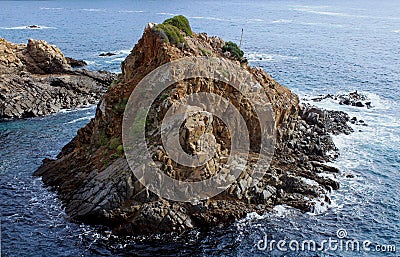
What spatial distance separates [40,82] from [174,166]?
41.9 m

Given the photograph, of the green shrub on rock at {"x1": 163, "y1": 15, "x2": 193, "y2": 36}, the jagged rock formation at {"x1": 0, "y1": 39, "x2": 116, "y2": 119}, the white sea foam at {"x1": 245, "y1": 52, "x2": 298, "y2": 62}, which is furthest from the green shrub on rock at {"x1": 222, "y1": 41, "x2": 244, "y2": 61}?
the white sea foam at {"x1": 245, "y1": 52, "x2": 298, "y2": 62}

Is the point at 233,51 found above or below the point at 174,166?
above

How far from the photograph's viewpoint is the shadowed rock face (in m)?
32.3

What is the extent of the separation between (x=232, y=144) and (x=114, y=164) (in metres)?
10.7

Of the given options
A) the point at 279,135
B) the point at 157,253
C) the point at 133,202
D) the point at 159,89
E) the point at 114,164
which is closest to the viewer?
the point at 157,253

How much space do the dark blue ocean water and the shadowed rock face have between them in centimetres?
119

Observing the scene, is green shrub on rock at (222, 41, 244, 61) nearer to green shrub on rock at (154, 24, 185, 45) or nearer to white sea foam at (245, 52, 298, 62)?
green shrub on rock at (154, 24, 185, 45)

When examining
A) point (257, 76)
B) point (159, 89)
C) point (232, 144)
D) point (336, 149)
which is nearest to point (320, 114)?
point (336, 149)

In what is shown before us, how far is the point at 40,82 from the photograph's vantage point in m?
67.3

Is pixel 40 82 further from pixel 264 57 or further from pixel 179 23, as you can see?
pixel 264 57

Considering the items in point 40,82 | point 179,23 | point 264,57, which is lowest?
point 40,82

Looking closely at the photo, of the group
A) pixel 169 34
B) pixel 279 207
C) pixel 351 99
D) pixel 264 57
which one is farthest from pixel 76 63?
pixel 279 207

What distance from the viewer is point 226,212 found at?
1308 inches

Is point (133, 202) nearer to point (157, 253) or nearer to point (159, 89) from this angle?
point (157, 253)
